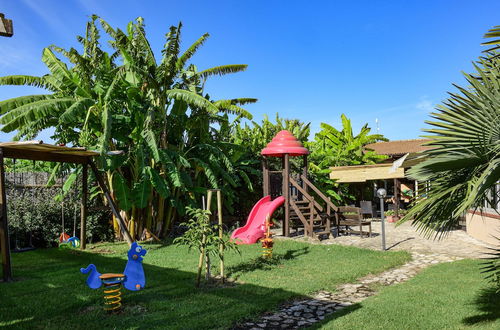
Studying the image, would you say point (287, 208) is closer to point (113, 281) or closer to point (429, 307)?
point (429, 307)

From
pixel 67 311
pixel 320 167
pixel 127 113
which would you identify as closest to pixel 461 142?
pixel 67 311

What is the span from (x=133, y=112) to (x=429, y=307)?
9.09 m

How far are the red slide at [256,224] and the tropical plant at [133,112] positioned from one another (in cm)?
184

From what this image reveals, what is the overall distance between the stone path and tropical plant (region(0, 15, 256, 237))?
595cm

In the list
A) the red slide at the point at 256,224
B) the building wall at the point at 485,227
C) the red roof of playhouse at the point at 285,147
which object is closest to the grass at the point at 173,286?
the red slide at the point at 256,224

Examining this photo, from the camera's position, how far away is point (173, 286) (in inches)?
258

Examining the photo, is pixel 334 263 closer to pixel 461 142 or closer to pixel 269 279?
pixel 269 279

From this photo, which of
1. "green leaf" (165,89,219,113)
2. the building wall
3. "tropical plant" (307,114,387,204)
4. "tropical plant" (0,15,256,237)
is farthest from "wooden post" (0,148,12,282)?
"tropical plant" (307,114,387,204)

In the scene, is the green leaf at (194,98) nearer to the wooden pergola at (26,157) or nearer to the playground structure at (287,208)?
the playground structure at (287,208)

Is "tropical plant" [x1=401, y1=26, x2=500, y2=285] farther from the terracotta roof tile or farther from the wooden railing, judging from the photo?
the terracotta roof tile

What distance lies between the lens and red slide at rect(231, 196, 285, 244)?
11.5 meters

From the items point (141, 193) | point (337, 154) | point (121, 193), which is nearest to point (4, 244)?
point (121, 193)

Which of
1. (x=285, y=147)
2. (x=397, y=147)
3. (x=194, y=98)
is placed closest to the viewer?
(x=194, y=98)

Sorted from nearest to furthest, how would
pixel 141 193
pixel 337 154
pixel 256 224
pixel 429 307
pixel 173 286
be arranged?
pixel 429 307 < pixel 173 286 < pixel 141 193 < pixel 256 224 < pixel 337 154
